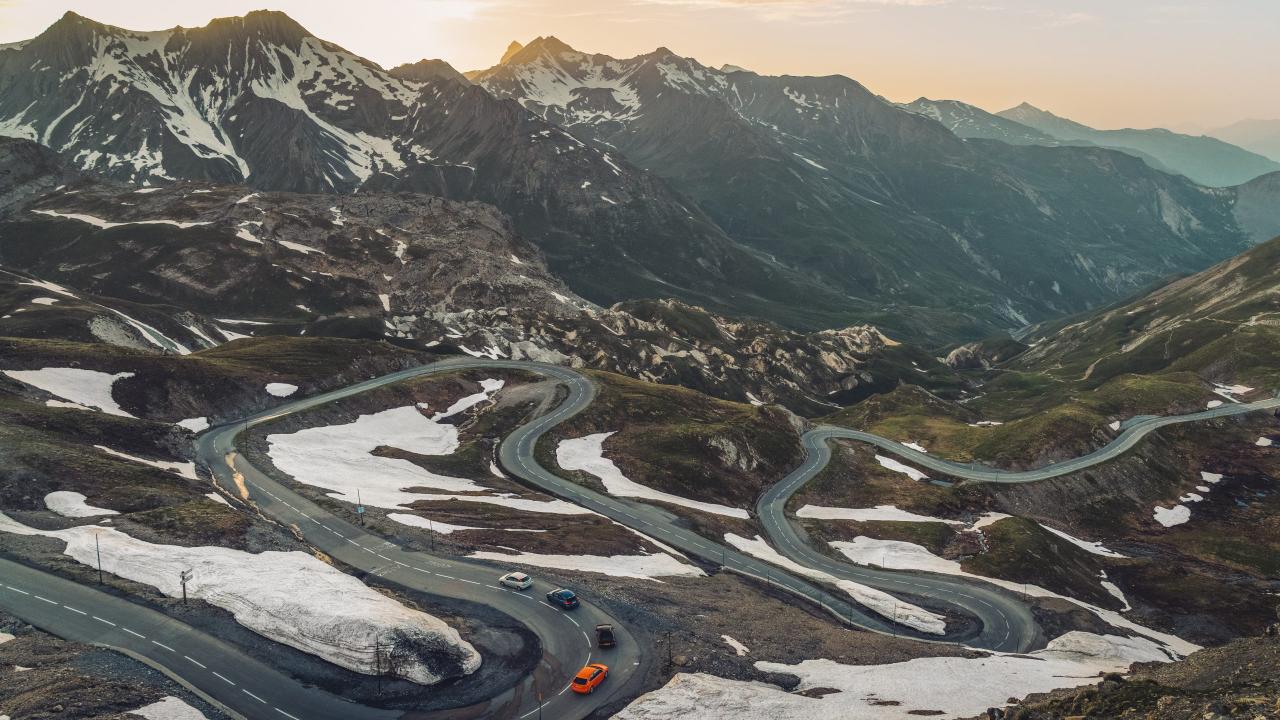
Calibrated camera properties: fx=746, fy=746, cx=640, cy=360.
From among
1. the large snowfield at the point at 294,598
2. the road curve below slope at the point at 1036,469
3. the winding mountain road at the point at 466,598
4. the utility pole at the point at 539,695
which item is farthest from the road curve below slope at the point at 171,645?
the road curve below slope at the point at 1036,469

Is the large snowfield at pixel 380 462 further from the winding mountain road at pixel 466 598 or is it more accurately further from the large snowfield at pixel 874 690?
the large snowfield at pixel 874 690

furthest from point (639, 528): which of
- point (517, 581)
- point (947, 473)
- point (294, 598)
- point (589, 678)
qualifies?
point (947, 473)

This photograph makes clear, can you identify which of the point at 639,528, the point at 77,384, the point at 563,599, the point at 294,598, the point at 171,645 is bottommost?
the point at 639,528

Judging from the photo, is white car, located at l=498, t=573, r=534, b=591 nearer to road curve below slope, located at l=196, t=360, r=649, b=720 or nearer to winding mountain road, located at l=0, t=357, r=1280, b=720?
road curve below slope, located at l=196, t=360, r=649, b=720

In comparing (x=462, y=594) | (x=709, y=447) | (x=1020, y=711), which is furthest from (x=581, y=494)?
(x=1020, y=711)

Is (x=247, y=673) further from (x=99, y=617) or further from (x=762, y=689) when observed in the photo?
(x=762, y=689)

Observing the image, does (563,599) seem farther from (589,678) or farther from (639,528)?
(639,528)

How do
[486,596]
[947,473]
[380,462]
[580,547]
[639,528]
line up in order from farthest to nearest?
[947,473] < [380,462] < [639,528] < [580,547] < [486,596]
